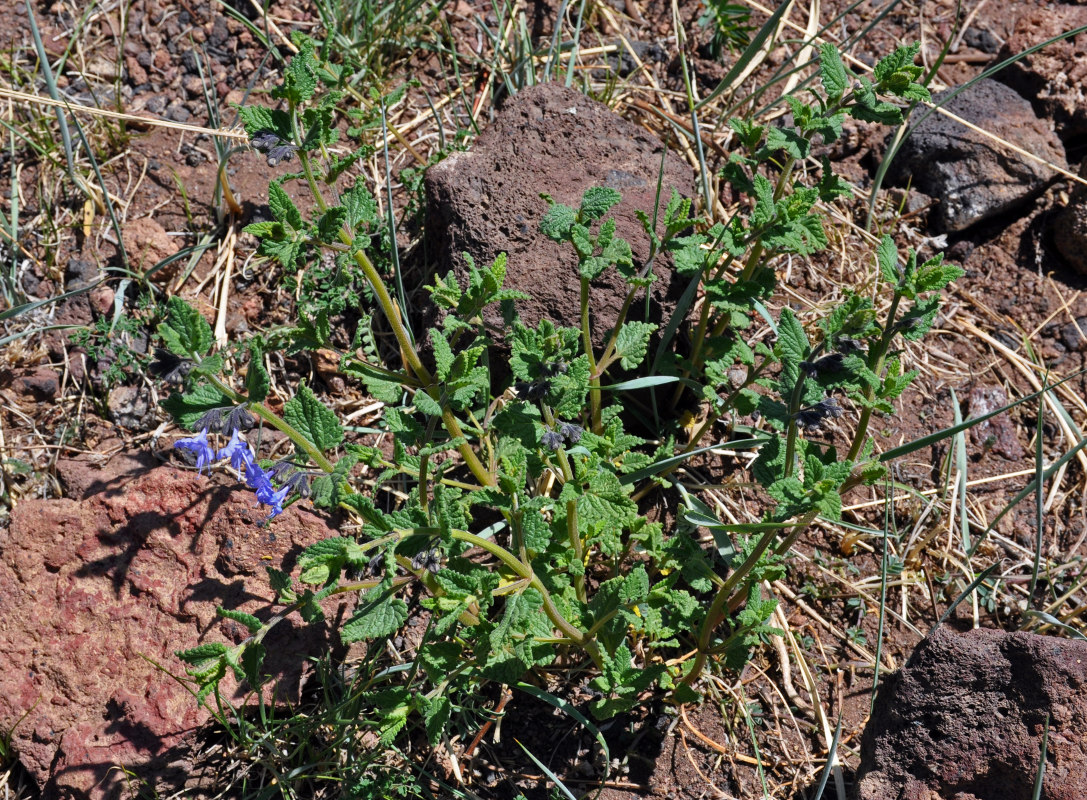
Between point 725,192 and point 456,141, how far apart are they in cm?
113

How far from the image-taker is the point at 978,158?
3.70 meters

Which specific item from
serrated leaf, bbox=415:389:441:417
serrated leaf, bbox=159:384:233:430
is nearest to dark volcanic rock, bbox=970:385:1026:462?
serrated leaf, bbox=415:389:441:417

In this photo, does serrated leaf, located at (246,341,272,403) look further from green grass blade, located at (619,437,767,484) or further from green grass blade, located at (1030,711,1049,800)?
green grass blade, located at (1030,711,1049,800)

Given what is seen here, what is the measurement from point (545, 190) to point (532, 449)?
4.06 feet

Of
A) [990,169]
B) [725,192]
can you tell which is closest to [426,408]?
[725,192]

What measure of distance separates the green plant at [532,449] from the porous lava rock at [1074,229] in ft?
4.95

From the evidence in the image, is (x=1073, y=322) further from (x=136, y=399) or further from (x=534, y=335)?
(x=136, y=399)

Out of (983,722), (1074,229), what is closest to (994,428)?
(1074,229)

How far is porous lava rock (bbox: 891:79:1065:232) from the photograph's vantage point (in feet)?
12.0

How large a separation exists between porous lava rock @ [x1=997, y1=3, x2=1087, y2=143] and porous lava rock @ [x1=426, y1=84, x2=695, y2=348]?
1.63 meters

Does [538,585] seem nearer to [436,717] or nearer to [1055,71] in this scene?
[436,717]

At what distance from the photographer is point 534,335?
91.4 inches

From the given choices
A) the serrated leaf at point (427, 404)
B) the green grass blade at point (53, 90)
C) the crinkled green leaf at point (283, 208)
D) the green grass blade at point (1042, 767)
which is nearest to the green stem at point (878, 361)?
the green grass blade at point (1042, 767)

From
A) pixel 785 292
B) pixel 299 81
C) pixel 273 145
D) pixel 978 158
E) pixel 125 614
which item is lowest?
pixel 125 614
